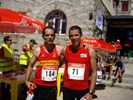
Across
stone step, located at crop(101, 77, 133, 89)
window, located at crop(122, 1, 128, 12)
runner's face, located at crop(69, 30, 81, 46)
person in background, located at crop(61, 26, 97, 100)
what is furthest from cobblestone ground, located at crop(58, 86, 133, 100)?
window, located at crop(122, 1, 128, 12)

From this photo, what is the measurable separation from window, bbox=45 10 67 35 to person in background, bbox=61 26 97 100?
447 inches

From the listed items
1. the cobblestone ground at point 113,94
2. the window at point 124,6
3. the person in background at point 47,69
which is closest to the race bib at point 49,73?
the person in background at point 47,69

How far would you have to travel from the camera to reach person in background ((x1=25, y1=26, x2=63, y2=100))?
3.88 meters

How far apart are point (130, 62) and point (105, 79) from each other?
6.73 m

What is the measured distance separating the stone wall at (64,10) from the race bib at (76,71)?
35.1 feet

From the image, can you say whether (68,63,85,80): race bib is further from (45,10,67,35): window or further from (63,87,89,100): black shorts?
(45,10,67,35): window

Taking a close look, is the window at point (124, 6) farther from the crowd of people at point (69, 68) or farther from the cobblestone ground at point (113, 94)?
the crowd of people at point (69, 68)

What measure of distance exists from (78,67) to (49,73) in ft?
1.64

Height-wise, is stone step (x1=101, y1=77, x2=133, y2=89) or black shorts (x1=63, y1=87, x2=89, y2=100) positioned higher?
black shorts (x1=63, y1=87, x2=89, y2=100)

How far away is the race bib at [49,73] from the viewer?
12.7ft

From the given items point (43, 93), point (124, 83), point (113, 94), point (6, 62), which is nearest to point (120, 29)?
point (124, 83)

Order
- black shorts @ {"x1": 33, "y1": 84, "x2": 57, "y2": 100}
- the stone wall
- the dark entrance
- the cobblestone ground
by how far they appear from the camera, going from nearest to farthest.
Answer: black shorts @ {"x1": 33, "y1": 84, "x2": 57, "y2": 100}
the cobblestone ground
the stone wall
the dark entrance

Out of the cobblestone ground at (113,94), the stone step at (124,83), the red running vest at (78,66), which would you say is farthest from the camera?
the stone step at (124,83)

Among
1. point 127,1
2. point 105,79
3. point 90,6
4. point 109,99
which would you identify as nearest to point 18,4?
point 90,6
